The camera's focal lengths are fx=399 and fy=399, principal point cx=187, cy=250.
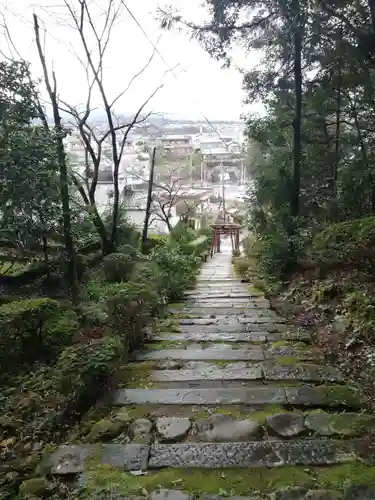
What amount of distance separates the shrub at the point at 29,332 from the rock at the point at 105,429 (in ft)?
4.74

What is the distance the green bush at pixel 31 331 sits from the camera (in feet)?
11.8

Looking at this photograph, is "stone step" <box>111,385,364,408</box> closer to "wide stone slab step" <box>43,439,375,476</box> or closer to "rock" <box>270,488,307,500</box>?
"wide stone slab step" <box>43,439,375,476</box>

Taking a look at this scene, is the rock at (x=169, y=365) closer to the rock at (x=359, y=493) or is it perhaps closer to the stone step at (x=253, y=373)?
the stone step at (x=253, y=373)

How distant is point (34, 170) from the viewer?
4730 mm

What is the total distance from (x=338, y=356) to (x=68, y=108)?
761 centimetres

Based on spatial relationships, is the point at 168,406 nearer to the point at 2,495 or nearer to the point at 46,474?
the point at 46,474

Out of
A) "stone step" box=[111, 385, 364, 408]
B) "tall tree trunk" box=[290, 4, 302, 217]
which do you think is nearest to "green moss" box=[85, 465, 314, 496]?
"stone step" box=[111, 385, 364, 408]

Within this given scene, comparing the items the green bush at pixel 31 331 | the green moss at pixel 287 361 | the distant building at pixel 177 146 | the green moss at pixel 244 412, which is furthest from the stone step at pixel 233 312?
the distant building at pixel 177 146

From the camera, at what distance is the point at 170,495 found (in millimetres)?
1912

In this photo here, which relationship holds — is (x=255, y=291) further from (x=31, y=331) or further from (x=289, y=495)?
(x=289, y=495)

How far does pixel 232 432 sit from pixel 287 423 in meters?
0.36

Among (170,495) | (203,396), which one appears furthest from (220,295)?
(170,495)

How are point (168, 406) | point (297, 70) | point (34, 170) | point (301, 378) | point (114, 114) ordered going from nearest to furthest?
point (168, 406), point (301, 378), point (34, 170), point (297, 70), point (114, 114)

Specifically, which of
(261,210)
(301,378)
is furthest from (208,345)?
(261,210)
